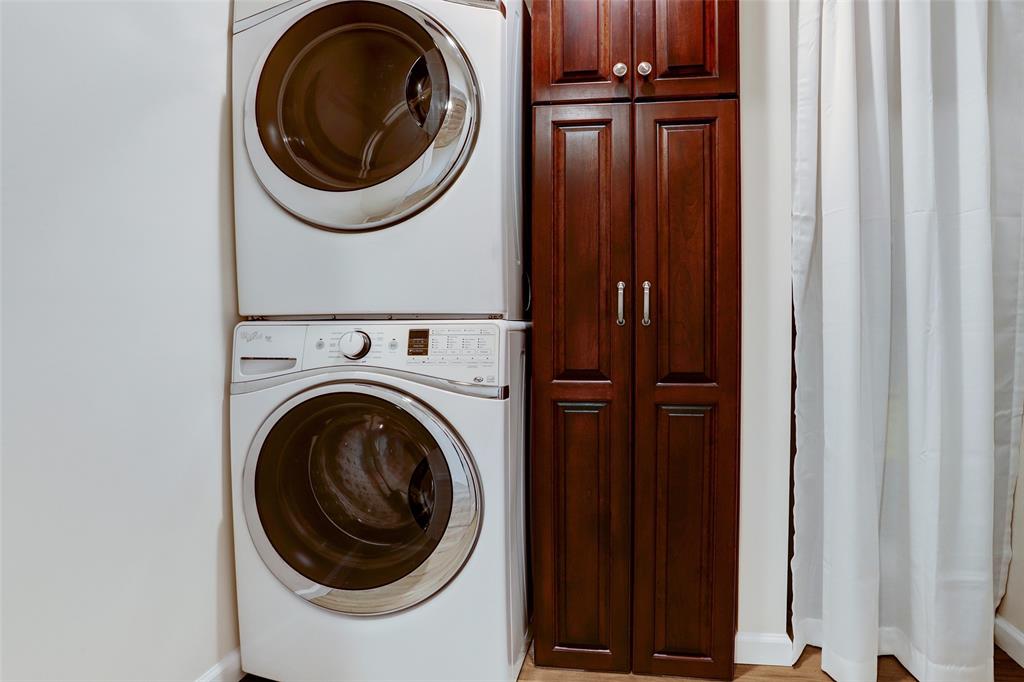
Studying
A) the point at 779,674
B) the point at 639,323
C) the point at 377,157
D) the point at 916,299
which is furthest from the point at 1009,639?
the point at 377,157

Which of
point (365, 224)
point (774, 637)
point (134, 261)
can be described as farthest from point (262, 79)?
point (774, 637)

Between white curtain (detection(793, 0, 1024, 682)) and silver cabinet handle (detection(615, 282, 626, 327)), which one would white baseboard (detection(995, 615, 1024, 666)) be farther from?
silver cabinet handle (detection(615, 282, 626, 327))

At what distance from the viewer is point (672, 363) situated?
152 cm

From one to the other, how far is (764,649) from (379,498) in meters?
1.14

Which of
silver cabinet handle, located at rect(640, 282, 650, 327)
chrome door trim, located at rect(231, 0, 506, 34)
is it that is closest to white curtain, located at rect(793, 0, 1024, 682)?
silver cabinet handle, located at rect(640, 282, 650, 327)

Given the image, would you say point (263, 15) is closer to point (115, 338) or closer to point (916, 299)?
point (115, 338)

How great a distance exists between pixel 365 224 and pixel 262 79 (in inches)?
18.5

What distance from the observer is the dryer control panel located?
4.48ft

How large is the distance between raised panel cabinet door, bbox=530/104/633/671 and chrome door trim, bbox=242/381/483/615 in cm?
26

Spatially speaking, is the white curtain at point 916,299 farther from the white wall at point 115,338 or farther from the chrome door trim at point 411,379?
the white wall at point 115,338

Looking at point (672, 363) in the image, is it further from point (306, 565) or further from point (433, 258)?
point (306, 565)

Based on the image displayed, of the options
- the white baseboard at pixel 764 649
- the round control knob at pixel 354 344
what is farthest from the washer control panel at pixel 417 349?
the white baseboard at pixel 764 649

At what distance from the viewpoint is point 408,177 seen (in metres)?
1.41

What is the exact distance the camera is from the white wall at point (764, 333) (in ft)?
5.27
